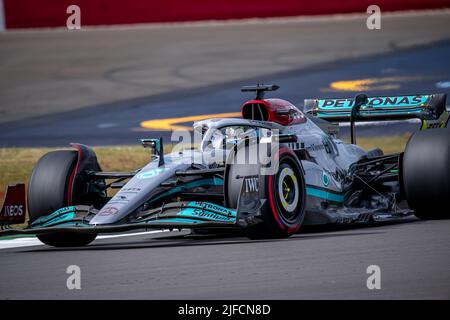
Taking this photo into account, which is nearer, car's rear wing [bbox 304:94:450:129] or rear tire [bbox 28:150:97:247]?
rear tire [bbox 28:150:97:247]

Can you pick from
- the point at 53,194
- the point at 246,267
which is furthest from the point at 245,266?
the point at 53,194

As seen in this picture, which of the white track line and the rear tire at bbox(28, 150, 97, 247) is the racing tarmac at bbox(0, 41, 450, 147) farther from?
the rear tire at bbox(28, 150, 97, 247)

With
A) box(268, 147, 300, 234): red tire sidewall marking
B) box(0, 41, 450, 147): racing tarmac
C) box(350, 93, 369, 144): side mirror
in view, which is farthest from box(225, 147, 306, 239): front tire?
box(0, 41, 450, 147): racing tarmac

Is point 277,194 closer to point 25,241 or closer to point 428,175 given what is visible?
point 428,175

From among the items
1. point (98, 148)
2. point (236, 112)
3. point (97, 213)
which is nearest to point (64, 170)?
point (97, 213)

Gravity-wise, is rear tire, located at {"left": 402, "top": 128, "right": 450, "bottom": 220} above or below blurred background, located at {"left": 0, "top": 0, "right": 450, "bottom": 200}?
below

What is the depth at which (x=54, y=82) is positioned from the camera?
81.0 ft

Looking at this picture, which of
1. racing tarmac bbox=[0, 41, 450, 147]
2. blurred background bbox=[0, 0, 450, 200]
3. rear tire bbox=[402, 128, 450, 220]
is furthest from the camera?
blurred background bbox=[0, 0, 450, 200]

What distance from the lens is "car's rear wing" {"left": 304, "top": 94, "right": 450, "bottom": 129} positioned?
1256 centimetres

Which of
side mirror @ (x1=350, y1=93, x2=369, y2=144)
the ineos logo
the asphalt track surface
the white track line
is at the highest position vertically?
side mirror @ (x1=350, y1=93, x2=369, y2=144)

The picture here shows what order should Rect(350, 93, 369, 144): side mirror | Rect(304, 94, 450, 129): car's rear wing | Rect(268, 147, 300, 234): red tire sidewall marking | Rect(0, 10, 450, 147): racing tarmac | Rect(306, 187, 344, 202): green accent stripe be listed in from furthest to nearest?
Rect(0, 10, 450, 147): racing tarmac → Rect(350, 93, 369, 144): side mirror → Rect(304, 94, 450, 129): car's rear wing → Rect(306, 187, 344, 202): green accent stripe → Rect(268, 147, 300, 234): red tire sidewall marking

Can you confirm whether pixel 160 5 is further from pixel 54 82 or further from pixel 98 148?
pixel 98 148

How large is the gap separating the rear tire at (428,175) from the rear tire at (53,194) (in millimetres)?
3348

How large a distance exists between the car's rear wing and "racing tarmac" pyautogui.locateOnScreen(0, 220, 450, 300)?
7.37ft
